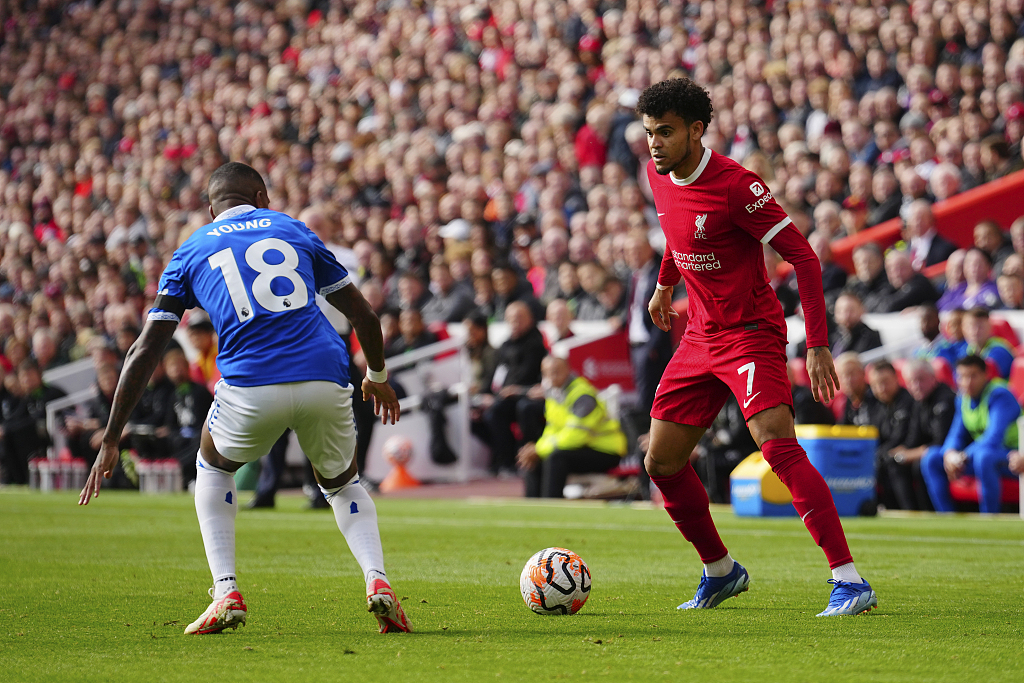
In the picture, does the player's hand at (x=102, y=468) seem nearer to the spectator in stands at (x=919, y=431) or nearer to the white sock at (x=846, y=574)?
the white sock at (x=846, y=574)

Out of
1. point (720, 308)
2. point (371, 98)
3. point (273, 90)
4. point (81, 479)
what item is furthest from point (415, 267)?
point (720, 308)

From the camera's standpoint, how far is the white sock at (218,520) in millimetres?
5172

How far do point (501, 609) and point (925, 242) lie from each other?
9.57 metres

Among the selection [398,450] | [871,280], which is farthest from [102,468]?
[398,450]

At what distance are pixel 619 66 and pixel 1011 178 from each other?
757cm

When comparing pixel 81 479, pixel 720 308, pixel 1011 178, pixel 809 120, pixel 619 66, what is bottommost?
pixel 81 479

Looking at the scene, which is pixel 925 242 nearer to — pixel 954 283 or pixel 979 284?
pixel 954 283

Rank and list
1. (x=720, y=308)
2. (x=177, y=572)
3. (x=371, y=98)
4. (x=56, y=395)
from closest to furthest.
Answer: (x=720, y=308)
(x=177, y=572)
(x=56, y=395)
(x=371, y=98)

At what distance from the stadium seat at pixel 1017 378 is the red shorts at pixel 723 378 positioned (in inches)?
290

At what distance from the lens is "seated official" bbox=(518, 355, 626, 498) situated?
1395 centimetres

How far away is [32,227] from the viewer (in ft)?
97.1

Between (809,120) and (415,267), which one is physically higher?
(809,120)

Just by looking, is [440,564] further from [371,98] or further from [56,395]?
[371,98]

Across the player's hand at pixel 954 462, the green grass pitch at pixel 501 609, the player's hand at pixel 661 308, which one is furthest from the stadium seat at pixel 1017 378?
the player's hand at pixel 661 308
